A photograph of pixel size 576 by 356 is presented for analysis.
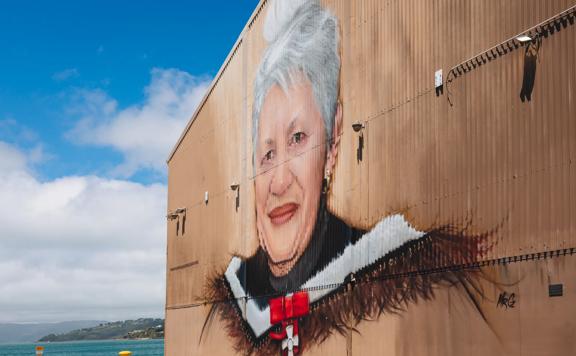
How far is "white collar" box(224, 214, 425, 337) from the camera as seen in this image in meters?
18.0

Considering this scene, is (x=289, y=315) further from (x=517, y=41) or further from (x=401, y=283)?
(x=517, y=41)

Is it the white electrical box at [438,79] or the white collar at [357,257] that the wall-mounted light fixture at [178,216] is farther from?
the white electrical box at [438,79]

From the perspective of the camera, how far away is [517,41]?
14.3 meters

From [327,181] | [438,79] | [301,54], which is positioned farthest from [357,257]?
[301,54]

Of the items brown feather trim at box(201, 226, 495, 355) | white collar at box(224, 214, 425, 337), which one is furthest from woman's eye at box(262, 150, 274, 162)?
brown feather trim at box(201, 226, 495, 355)

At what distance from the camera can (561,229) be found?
13.0 m

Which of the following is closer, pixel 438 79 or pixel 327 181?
pixel 438 79

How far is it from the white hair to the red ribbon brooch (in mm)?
4588

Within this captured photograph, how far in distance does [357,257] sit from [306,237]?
366 cm

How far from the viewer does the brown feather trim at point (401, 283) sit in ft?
50.4

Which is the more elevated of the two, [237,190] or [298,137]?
[298,137]

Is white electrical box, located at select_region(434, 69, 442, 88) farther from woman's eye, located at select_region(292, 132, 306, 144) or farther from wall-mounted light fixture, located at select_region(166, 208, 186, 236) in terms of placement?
wall-mounted light fixture, located at select_region(166, 208, 186, 236)

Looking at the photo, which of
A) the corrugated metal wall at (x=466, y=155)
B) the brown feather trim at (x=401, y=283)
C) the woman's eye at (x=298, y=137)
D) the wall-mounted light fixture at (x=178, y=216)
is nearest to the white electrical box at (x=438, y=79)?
the corrugated metal wall at (x=466, y=155)
